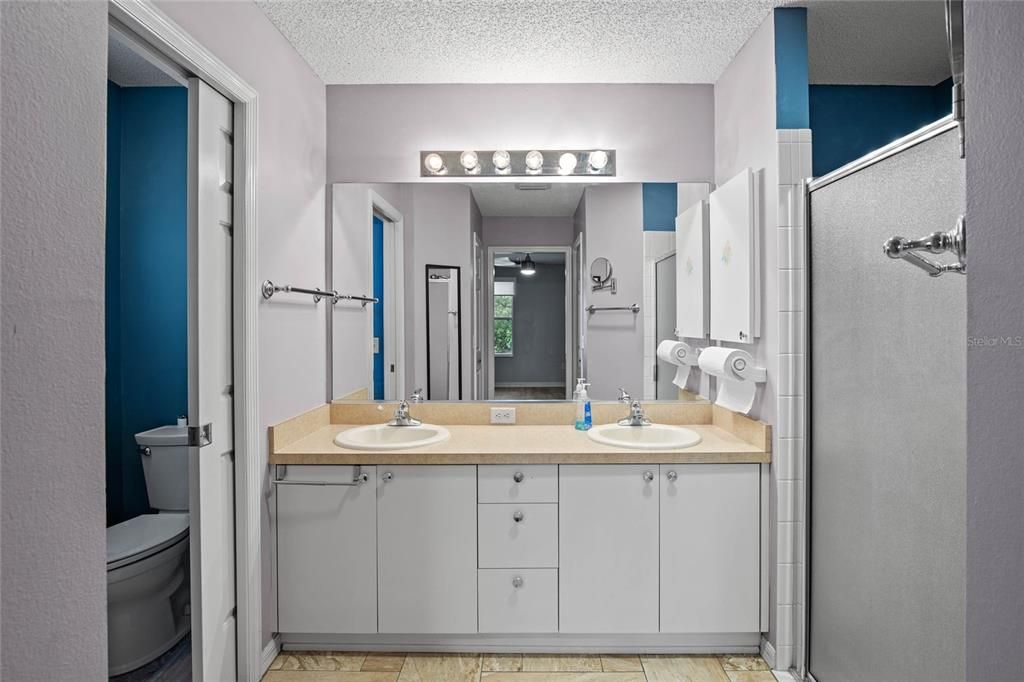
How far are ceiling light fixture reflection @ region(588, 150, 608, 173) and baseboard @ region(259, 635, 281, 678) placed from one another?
2327 mm

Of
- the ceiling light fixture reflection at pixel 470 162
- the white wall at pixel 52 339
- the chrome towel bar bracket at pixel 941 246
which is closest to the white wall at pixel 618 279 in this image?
the ceiling light fixture reflection at pixel 470 162

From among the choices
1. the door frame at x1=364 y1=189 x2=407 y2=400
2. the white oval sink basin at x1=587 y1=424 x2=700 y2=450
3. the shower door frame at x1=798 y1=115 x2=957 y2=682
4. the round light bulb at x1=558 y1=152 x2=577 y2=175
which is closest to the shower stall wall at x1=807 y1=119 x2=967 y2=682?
the shower door frame at x1=798 y1=115 x2=957 y2=682

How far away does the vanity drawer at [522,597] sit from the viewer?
2.15 m

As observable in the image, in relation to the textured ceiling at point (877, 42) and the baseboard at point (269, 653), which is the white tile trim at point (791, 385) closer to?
the textured ceiling at point (877, 42)

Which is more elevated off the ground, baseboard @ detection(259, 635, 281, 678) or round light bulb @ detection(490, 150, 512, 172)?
round light bulb @ detection(490, 150, 512, 172)

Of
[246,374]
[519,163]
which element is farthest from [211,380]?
[519,163]

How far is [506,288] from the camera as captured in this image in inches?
107

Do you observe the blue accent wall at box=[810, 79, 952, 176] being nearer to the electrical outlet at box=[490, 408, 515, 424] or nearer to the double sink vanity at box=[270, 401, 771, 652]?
the double sink vanity at box=[270, 401, 771, 652]

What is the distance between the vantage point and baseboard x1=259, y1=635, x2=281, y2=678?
2.08m

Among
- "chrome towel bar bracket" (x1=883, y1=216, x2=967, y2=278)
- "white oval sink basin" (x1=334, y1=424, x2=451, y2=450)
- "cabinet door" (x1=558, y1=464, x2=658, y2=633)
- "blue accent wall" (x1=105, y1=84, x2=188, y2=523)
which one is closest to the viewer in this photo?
"chrome towel bar bracket" (x1=883, y1=216, x2=967, y2=278)

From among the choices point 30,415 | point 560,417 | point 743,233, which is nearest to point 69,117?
point 30,415

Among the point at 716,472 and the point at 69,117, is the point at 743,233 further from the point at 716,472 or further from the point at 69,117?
the point at 69,117

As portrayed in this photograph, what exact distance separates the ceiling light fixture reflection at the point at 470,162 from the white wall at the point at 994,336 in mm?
2177

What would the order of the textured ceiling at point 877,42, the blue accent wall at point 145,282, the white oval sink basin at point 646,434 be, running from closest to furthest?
the textured ceiling at point 877,42 → the white oval sink basin at point 646,434 → the blue accent wall at point 145,282
